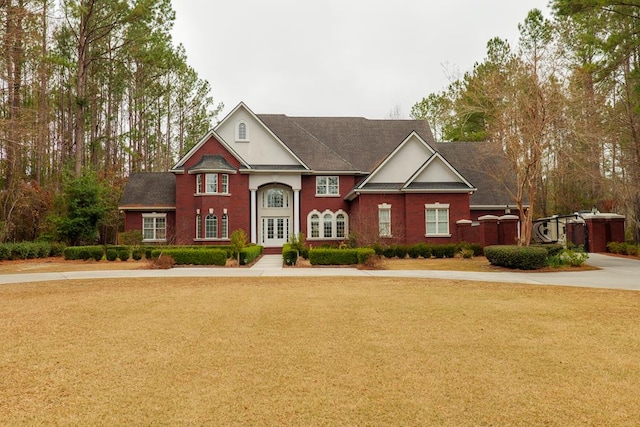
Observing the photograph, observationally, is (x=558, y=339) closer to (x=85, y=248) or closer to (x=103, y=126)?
(x=85, y=248)

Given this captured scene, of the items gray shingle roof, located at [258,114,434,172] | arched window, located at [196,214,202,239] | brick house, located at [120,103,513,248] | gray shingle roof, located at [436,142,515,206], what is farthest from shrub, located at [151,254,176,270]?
gray shingle roof, located at [436,142,515,206]

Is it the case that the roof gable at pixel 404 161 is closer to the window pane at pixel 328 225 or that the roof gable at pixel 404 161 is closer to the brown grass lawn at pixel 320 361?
the window pane at pixel 328 225

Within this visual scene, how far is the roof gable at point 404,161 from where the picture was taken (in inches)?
1232

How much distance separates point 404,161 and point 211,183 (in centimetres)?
1341

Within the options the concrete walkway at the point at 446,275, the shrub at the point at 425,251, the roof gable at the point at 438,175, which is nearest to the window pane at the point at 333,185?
the roof gable at the point at 438,175

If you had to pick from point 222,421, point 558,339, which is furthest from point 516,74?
point 222,421

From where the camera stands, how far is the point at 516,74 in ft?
71.4

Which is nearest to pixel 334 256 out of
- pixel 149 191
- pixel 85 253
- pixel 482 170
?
pixel 85 253

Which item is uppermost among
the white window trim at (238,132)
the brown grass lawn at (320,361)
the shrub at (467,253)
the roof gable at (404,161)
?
the white window trim at (238,132)

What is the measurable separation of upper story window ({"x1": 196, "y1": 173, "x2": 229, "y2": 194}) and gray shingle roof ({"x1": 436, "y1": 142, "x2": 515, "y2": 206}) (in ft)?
57.3

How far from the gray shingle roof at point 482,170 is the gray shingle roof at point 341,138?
2.37 m

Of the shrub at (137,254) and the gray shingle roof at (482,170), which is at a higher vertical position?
the gray shingle roof at (482,170)

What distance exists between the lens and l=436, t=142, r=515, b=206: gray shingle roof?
1320 inches

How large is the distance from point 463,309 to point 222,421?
7320 mm
